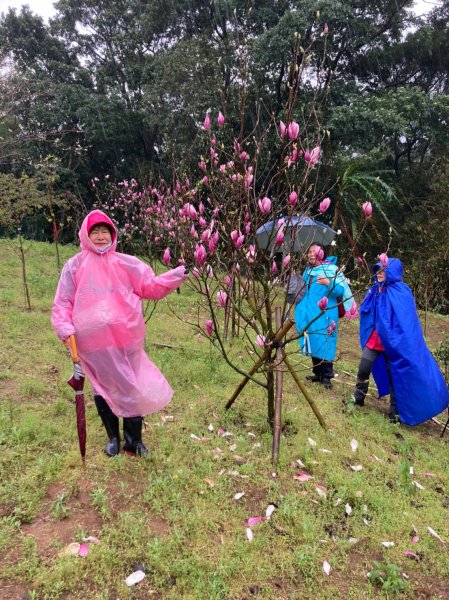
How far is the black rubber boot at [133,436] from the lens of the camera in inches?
111

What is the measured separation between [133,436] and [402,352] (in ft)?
7.96

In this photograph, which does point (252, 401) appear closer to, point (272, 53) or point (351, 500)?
point (351, 500)

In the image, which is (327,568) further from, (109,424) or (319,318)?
(319,318)

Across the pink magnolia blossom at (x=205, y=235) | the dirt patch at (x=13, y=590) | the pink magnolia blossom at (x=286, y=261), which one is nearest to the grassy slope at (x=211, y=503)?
the dirt patch at (x=13, y=590)

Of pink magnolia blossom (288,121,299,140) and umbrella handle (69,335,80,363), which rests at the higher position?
pink magnolia blossom (288,121,299,140)

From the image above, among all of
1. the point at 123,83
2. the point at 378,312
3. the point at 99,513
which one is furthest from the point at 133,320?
the point at 123,83

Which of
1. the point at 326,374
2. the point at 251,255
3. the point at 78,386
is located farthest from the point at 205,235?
the point at 326,374

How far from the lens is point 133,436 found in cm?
288

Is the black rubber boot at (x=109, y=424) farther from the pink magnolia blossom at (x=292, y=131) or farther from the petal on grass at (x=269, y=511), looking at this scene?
the pink magnolia blossom at (x=292, y=131)

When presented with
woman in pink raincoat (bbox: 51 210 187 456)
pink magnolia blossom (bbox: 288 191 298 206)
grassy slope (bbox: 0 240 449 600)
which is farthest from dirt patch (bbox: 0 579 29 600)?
pink magnolia blossom (bbox: 288 191 298 206)

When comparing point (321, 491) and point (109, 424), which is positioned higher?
point (109, 424)

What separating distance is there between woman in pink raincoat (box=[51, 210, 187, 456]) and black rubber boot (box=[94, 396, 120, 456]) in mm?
50

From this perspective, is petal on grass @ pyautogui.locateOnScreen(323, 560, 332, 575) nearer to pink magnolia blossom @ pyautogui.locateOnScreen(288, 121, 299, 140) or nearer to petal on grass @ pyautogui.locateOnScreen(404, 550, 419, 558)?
petal on grass @ pyautogui.locateOnScreen(404, 550, 419, 558)

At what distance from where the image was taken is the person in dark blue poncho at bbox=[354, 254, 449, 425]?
3.92 metres
